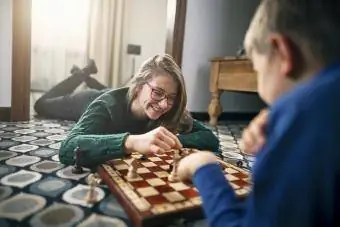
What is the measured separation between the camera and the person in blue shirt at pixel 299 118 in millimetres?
315

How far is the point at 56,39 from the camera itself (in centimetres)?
351

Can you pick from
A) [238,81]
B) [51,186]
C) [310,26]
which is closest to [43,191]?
[51,186]

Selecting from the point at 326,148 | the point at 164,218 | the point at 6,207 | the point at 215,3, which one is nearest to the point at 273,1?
the point at 326,148

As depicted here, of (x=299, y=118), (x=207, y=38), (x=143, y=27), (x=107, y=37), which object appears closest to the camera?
(x=299, y=118)

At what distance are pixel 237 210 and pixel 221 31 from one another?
2537 mm

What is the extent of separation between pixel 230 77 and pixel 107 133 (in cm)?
138

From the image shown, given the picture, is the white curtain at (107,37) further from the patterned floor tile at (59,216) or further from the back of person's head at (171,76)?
the patterned floor tile at (59,216)

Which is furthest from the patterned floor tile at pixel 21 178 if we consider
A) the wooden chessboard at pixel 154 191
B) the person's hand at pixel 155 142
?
the person's hand at pixel 155 142

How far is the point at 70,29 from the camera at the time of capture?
3533mm

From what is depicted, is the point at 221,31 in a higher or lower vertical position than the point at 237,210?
higher

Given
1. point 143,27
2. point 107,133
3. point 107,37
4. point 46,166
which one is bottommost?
point 46,166

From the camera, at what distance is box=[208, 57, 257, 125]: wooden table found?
2.07 metres

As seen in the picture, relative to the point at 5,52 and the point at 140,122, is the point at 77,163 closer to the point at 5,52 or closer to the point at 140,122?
the point at 140,122

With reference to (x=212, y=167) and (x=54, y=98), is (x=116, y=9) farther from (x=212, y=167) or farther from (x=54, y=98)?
(x=212, y=167)
